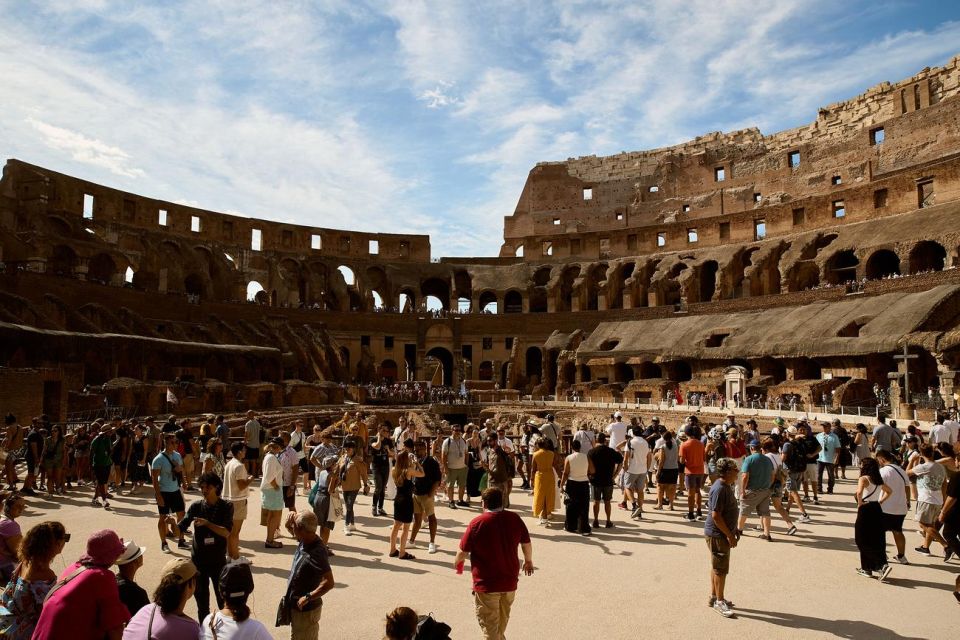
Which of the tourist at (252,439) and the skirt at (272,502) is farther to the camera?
the tourist at (252,439)

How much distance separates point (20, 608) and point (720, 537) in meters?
5.70

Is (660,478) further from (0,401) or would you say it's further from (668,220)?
(668,220)

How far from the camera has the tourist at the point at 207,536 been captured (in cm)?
554

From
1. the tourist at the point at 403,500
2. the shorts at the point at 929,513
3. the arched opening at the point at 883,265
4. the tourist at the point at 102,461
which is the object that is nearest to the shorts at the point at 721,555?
the tourist at the point at 403,500

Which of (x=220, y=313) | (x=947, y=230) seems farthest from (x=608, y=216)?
(x=220, y=313)

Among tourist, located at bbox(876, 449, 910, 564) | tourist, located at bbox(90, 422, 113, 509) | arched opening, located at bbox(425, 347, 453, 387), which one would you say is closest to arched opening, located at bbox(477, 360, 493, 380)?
arched opening, located at bbox(425, 347, 453, 387)

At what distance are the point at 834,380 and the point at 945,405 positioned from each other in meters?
5.74

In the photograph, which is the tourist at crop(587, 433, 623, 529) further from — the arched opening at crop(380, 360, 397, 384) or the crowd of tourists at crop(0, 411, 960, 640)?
the arched opening at crop(380, 360, 397, 384)

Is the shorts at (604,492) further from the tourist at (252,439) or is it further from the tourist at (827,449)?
the tourist at (252,439)

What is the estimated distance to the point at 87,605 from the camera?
138 inches

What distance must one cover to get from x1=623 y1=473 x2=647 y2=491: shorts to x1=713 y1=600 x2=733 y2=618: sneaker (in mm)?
4153

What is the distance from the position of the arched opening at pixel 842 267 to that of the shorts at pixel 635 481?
3506 centimetres

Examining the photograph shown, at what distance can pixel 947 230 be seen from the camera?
33750 mm

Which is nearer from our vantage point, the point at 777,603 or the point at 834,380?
the point at 777,603
